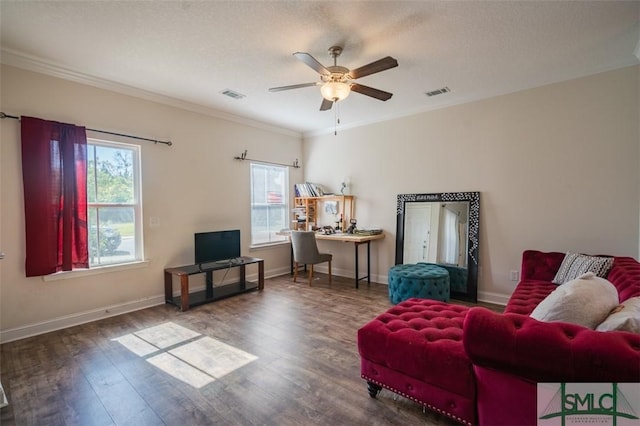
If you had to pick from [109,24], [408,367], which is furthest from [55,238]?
[408,367]

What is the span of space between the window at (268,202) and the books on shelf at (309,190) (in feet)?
0.90

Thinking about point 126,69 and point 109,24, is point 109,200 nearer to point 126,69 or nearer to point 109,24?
point 126,69

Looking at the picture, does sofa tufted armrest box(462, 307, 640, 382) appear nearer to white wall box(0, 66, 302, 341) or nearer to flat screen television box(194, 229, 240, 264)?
flat screen television box(194, 229, 240, 264)

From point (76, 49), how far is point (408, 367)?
12.3 feet

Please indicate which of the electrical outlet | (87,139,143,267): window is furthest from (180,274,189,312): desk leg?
the electrical outlet

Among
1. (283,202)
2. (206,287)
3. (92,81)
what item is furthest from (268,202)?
(92,81)

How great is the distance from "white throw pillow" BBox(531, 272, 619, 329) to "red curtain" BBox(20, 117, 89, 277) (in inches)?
160

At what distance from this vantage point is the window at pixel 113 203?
3.38m

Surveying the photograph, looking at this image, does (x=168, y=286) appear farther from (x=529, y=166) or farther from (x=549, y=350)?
(x=529, y=166)

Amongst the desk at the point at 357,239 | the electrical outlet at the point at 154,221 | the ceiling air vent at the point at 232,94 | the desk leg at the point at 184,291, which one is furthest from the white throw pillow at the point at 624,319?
the electrical outlet at the point at 154,221

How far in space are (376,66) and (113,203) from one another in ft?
10.7

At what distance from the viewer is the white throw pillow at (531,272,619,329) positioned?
4.71 feet

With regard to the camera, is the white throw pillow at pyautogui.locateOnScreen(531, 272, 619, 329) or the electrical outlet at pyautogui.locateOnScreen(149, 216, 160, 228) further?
the electrical outlet at pyautogui.locateOnScreen(149, 216, 160, 228)

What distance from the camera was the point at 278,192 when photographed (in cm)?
560
